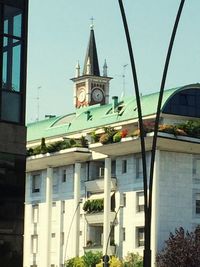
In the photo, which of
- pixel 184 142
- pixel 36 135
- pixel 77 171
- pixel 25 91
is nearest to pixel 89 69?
pixel 36 135

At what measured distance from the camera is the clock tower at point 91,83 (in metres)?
154

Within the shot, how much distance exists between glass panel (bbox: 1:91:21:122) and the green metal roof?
4830cm

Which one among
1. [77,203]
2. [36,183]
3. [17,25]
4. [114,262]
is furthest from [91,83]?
[17,25]

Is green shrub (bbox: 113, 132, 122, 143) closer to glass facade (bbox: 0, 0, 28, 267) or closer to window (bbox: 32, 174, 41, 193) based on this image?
window (bbox: 32, 174, 41, 193)

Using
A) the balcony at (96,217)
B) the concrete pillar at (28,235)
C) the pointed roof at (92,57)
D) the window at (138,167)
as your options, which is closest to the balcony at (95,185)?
the balcony at (96,217)

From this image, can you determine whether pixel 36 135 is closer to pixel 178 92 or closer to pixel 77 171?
pixel 77 171

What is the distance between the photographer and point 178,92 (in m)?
78.2

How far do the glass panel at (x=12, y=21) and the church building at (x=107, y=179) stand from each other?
4590 centimetres

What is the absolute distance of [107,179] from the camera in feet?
269

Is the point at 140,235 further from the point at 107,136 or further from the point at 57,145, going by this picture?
the point at 57,145

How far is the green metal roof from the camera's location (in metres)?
79.8

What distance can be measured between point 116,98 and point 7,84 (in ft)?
182

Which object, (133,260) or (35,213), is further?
(35,213)

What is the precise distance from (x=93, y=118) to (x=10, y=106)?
5934 centimetres
